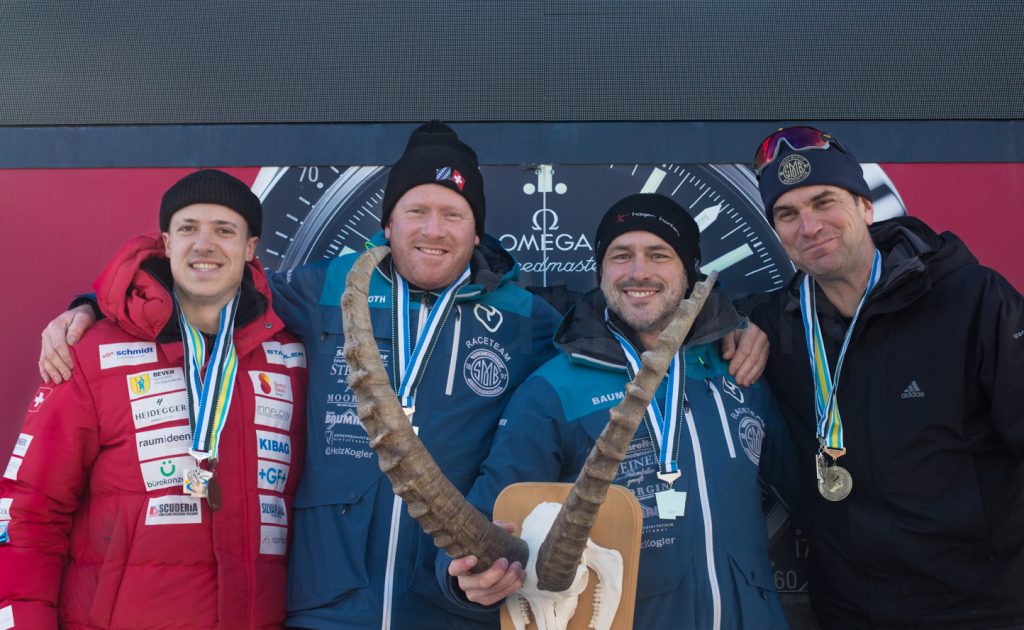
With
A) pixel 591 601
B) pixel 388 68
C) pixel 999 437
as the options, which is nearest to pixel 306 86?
pixel 388 68

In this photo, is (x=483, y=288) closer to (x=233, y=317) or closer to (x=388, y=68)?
(x=233, y=317)

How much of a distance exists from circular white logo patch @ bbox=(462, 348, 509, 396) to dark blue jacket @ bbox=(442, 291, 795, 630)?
12cm

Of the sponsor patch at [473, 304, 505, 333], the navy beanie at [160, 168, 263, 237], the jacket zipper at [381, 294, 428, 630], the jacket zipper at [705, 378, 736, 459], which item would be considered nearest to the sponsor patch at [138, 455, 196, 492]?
the jacket zipper at [381, 294, 428, 630]

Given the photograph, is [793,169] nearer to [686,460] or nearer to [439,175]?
[686,460]

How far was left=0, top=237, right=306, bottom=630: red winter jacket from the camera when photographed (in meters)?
2.54

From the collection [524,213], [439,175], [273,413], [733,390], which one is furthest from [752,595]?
[524,213]

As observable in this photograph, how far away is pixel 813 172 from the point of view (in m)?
3.05

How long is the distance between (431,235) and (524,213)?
2.66ft

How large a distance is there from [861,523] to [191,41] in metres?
3.29

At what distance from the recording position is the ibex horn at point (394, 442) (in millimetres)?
1821

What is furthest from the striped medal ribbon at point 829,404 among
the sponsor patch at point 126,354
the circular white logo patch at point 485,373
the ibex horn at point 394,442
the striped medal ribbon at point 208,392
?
the sponsor patch at point 126,354

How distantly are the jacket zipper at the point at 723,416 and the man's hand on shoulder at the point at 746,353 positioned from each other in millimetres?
113

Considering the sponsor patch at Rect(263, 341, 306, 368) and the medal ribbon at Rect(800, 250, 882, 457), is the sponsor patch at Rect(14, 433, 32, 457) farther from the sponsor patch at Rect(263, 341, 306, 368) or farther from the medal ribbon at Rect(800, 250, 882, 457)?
the medal ribbon at Rect(800, 250, 882, 457)

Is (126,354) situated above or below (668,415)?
above
